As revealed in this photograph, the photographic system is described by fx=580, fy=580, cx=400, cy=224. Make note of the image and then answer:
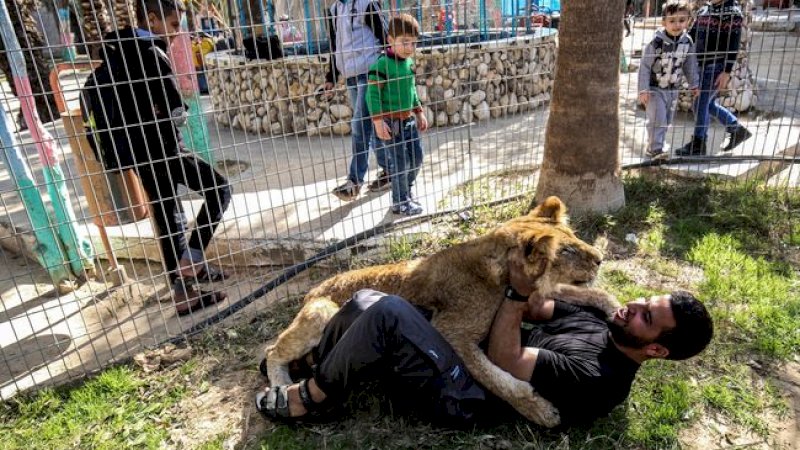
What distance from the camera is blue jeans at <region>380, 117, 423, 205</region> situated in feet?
17.7

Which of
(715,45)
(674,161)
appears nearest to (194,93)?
(674,161)

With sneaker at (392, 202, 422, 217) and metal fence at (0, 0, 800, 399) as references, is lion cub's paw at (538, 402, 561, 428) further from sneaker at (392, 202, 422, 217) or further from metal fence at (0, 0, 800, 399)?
sneaker at (392, 202, 422, 217)

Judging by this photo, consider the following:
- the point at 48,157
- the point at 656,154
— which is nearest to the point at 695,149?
the point at 656,154

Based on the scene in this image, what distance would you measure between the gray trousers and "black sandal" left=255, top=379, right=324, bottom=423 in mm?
5198

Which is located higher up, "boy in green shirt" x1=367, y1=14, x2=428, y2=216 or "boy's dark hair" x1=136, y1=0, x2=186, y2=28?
"boy's dark hair" x1=136, y1=0, x2=186, y2=28

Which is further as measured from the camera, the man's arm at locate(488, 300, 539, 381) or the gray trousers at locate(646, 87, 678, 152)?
the gray trousers at locate(646, 87, 678, 152)

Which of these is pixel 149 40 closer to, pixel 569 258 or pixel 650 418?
pixel 569 258

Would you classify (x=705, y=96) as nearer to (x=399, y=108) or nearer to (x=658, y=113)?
(x=658, y=113)

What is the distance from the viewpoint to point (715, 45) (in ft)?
21.2

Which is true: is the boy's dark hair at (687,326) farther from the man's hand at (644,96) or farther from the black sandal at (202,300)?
the man's hand at (644,96)

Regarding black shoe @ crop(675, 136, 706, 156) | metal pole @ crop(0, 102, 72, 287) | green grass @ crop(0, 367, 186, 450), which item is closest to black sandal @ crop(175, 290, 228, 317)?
green grass @ crop(0, 367, 186, 450)

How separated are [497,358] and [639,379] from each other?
3.43 feet


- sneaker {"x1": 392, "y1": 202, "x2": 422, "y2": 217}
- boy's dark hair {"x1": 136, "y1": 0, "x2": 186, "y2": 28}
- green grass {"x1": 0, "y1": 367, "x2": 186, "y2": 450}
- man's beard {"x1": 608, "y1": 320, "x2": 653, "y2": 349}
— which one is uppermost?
boy's dark hair {"x1": 136, "y1": 0, "x2": 186, "y2": 28}

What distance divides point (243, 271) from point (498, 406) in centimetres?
304
